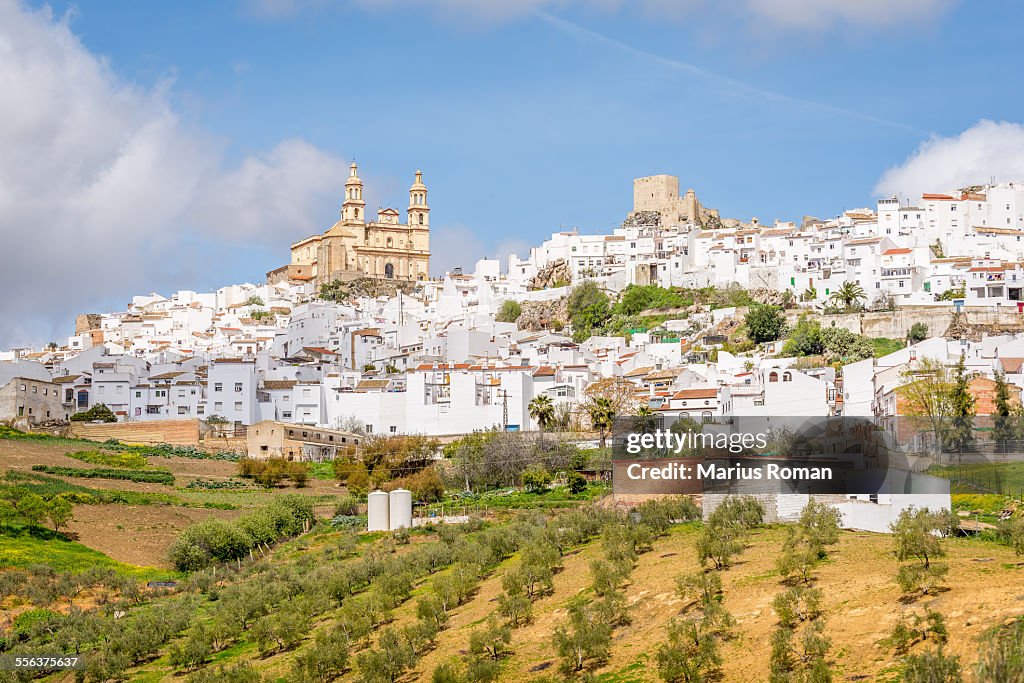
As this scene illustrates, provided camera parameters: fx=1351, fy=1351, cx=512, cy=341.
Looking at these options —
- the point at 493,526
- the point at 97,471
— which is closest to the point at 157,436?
the point at 97,471

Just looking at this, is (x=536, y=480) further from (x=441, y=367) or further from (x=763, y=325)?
(x=763, y=325)

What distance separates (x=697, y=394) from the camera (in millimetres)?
63375

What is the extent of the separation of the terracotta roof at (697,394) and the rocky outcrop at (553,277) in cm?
4017

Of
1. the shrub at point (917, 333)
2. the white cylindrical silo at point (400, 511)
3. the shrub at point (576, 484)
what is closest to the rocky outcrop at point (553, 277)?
the shrub at point (917, 333)

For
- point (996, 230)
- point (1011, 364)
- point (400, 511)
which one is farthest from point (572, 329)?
point (400, 511)

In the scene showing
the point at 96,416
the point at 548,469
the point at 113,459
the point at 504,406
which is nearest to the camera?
the point at 548,469

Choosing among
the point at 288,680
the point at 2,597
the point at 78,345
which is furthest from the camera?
the point at 78,345

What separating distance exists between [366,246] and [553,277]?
80.5ft

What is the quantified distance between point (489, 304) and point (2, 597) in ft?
222

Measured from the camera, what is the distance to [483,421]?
220 ft

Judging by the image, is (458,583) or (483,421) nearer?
(458,583)

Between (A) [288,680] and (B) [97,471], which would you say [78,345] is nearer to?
(B) [97,471]

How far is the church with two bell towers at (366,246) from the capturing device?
402ft

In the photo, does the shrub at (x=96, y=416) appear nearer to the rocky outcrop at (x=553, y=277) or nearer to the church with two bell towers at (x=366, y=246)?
the rocky outcrop at (x=553, y=277)
